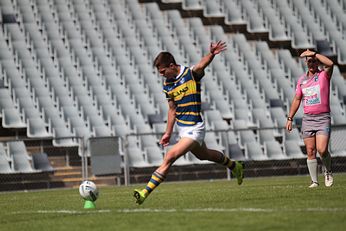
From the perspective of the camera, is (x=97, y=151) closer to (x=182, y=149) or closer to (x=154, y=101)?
(x=154, y=101)

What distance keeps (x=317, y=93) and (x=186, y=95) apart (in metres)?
3.31

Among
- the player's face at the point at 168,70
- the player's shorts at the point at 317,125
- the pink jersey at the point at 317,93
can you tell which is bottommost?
the player's shorts at the point at 317,125

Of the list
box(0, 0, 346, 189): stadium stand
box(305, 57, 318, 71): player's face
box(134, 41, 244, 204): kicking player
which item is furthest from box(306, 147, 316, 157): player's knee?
box(0, 0, 346, 189): stadium stand

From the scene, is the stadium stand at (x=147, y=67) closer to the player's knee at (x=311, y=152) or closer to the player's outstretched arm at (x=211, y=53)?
the player's knee at (x=311, y=152)

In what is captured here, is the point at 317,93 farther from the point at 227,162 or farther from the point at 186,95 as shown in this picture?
the point at 186,95

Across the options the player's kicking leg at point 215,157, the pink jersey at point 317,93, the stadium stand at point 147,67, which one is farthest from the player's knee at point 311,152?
the stadium stand at point 147,67

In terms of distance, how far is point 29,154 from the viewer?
2295cm

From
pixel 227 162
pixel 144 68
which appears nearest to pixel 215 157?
pixel 227 162

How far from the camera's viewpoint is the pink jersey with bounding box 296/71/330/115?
535 inches

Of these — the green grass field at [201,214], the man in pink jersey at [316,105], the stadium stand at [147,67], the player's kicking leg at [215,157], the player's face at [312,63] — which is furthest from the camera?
the stadium stand at [147,67]

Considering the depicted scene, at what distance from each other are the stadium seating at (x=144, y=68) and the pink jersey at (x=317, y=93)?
9.75 metres

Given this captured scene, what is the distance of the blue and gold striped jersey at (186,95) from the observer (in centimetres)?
1104

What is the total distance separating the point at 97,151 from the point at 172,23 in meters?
8.41

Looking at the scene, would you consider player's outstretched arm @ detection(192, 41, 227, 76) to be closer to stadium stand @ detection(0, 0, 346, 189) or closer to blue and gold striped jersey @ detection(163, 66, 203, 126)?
blue and gold striped jersey @ detection(163, 66, 203, 126)
